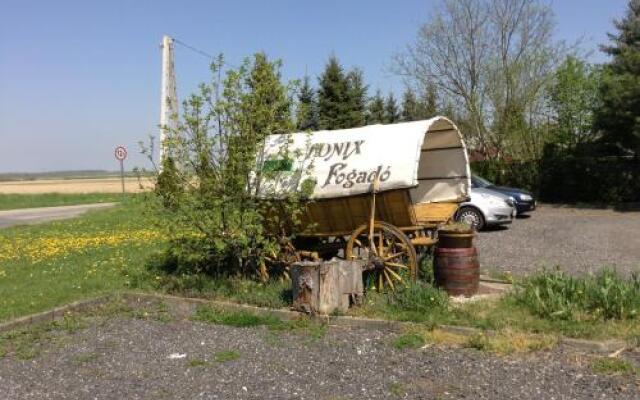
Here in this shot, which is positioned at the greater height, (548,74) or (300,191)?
(548,74)

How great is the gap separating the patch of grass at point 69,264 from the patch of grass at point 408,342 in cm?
392

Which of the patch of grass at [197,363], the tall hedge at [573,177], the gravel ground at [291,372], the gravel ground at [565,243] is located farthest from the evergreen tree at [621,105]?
the patch of grass at [197,363]

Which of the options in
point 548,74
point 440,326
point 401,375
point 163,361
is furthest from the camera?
point 548,74

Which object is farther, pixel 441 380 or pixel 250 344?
pixel 250 344

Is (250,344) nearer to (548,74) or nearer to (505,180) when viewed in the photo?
(505,180)

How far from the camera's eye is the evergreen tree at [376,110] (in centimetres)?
3784

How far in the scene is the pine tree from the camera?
39688mm

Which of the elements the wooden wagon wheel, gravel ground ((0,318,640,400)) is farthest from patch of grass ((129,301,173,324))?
the wooden wagon wheel

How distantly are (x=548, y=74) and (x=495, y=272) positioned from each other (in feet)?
71.2

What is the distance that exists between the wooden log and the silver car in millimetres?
10649

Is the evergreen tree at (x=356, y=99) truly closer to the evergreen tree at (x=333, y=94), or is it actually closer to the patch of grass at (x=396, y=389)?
the evergreen tree at (x=333, y=94)

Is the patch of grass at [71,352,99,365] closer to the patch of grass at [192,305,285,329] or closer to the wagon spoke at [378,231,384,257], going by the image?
the patch of grass at [192,305,285,329]

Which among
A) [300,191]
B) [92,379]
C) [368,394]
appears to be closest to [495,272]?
[300,191]

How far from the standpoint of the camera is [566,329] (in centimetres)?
643
